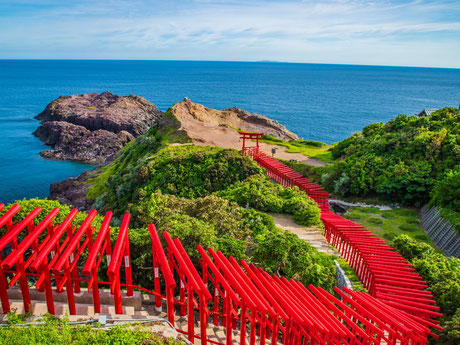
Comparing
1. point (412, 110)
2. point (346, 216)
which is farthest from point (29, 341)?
point (412, 110)

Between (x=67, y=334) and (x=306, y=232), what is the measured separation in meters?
16.5

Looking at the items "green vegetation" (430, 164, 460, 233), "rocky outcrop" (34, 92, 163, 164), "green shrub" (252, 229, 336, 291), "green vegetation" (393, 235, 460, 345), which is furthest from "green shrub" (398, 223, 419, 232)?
"rocky outcrop" (34, 92, 163, 164)

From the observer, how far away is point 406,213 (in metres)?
28.1

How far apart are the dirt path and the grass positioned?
15.8ft

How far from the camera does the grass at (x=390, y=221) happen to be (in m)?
24.4

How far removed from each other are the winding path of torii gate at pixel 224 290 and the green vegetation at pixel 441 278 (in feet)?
1.64

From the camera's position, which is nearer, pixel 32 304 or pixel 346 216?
pixel 32 304

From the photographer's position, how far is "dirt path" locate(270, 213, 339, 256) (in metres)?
20.8

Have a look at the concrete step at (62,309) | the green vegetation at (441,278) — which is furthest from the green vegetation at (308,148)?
the concrete step at (62,309)

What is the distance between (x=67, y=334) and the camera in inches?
312

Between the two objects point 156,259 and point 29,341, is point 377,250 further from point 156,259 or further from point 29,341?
point 29,341

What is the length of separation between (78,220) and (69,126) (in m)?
62.9

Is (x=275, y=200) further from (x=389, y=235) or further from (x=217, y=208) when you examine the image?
(x=389, y=235)

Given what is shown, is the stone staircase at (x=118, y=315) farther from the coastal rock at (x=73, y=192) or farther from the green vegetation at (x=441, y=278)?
the coastal rock at (x=73, y=192)
